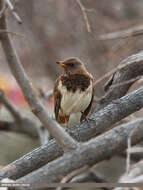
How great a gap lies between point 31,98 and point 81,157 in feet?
1.28

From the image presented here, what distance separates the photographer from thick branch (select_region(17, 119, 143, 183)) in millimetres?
2075

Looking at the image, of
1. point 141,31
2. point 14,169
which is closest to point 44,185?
point 14,169

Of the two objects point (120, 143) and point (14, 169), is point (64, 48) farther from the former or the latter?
point (120, 143)

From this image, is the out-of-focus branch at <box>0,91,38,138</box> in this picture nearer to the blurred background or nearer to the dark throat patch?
the dark throat patch

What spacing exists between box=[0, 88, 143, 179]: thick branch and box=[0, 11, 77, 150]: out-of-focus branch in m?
0.69

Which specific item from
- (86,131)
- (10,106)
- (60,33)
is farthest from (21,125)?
(60,33)

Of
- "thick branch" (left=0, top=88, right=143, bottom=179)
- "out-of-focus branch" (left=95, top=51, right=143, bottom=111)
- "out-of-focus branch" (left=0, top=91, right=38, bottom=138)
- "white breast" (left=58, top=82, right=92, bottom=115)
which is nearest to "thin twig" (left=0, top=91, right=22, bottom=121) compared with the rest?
"out-of-focus branch" (left=0, top=91, right=38, bottom=138)

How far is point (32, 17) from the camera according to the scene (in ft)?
25.4

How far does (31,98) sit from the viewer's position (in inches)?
81.9

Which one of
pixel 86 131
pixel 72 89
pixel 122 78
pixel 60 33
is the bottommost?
pixel 86 131

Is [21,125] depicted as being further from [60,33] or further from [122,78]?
[60,33]

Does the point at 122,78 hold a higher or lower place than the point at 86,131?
higher

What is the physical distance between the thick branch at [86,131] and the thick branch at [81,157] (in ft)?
2.14

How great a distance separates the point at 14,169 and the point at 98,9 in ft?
17.5
